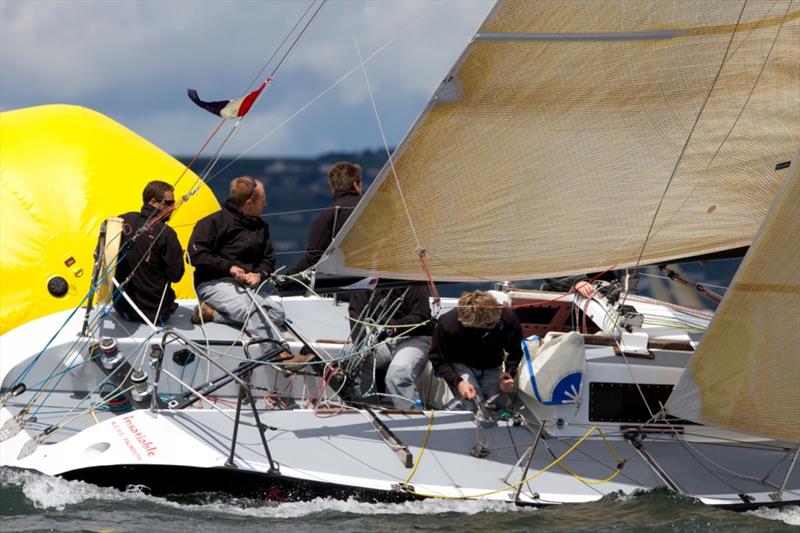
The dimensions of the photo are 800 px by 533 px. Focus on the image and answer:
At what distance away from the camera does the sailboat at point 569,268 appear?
276 inches

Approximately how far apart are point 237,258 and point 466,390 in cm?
220

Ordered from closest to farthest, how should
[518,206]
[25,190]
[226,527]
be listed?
[226,527], [518,206], [25,190]

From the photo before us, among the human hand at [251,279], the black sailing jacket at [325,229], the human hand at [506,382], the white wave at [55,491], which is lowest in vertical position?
the white wave at [55,491]

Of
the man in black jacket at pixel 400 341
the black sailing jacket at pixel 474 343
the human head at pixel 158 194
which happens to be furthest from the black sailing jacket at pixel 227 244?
the black sailing jacket at pixel 474 343

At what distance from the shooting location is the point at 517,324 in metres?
7.59

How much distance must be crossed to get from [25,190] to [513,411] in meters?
6.39

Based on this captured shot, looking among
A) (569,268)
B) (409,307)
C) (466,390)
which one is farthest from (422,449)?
(569,268)

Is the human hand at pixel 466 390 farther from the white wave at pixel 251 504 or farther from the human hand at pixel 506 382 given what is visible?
the white wave at pixel 251 504

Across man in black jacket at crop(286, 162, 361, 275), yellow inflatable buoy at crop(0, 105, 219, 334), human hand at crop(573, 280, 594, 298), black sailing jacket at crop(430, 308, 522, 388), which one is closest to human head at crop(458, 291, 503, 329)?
black sailing jacket at crop(430, 308, 522, 388)

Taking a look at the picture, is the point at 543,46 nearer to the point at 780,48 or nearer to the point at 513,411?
the point at 780,48

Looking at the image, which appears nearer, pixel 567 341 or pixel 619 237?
pixel 567 341

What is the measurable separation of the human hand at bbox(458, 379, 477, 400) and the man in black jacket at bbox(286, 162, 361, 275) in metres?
1.80

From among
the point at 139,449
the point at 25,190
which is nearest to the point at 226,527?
the point at 139,449

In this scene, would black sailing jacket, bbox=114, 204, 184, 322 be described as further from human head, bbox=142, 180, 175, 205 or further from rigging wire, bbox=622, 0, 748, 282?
rigging wire, bbox=622, 0, 748, 282
